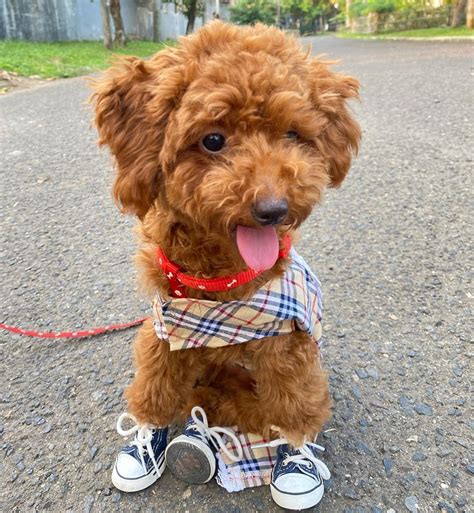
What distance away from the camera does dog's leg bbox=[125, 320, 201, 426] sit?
205 centimetres

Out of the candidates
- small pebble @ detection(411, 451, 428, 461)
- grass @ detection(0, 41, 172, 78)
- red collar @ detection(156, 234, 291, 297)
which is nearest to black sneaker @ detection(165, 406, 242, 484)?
red collar @ detection(156, 234, 291, 297)

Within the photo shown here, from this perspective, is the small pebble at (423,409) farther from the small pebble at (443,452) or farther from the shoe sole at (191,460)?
the shoe sole at (191,460)

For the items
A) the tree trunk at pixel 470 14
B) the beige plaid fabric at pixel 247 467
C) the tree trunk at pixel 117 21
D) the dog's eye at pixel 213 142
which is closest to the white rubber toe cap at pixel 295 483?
the beige plaid fabric at pixel 247 467

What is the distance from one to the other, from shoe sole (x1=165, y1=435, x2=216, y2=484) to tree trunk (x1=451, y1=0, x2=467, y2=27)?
2742 centimetres

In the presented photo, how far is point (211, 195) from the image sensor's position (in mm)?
1544

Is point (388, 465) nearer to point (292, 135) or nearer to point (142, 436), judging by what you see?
point (142, 436)

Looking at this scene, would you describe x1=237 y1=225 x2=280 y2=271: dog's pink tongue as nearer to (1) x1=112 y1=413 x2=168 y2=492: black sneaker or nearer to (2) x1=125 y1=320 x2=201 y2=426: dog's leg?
(2) x1=125 y1=320 x2=201 y2=426: dog's leg

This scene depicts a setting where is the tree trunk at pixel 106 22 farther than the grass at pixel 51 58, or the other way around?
the tree trunk at pixel 106 22

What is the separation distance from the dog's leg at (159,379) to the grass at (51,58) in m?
8.66

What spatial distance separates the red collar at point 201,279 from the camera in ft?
5.89

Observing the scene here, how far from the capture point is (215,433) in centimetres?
204

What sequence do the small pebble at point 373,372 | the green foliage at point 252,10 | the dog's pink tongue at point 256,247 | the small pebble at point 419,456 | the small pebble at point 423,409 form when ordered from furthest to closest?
the green foliage at point 252,10 < the small pebble at point 373,372 < the small pebble at point 423,409 < the small pebble at point 419,456 < the dog's pink tongue at point 256,247

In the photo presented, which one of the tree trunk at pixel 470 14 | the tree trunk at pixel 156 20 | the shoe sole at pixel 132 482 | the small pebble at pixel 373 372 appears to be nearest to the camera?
the shoe sole at pixel 132 482

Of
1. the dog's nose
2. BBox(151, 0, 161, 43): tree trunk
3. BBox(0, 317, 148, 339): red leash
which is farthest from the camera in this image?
BBox(151, 0, 161, 43): tree trunk
